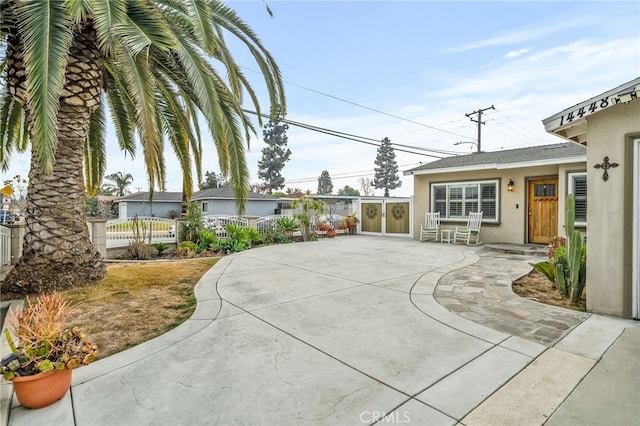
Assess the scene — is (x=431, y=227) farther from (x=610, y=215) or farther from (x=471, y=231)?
(x=610, y=215)

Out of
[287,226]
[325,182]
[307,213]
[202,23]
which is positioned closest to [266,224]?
[287,226]

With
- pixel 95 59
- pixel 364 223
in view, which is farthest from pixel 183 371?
pixel 364 223

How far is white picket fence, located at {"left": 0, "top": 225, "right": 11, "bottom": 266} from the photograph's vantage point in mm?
6608

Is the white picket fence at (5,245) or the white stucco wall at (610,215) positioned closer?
the white stucco wall at (610,215)

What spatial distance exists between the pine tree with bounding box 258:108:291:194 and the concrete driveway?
127 feet

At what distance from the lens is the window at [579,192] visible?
880 cm

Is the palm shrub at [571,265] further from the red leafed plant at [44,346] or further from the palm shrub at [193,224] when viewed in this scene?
the palm shrub at [193,224]

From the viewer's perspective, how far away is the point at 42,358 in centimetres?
218

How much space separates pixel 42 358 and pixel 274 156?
41298mm

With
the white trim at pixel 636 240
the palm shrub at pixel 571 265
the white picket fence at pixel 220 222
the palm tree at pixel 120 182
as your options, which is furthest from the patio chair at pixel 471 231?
the palm tree at pixel 120 182

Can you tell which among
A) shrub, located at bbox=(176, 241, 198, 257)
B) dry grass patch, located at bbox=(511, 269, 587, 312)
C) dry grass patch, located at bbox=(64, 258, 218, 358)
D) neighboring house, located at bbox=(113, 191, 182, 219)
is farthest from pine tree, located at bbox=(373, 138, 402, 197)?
dry grass patch, located at bbox=(64, 258, 218, 358)

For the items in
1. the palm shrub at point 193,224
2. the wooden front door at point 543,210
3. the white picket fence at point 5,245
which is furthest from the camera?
the palm shrub at point 193,224

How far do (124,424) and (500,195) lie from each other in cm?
1183

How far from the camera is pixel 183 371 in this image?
2.59 metres
